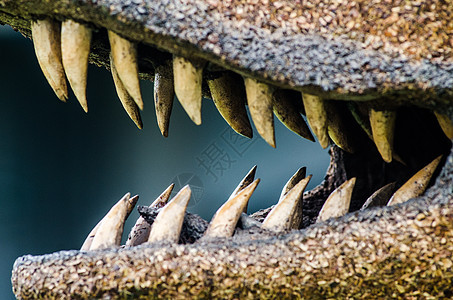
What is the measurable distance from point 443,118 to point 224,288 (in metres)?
0.44

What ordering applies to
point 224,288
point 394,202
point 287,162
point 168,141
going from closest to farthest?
point 224,288 < point 394,202 < point 287,162 < point 168,141

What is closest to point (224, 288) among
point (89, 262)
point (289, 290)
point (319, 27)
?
point (289, 290)

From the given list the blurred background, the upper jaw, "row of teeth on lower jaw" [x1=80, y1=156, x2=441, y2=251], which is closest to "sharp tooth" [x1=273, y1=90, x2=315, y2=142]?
"row of teeth on lower jaw" [x1=80, y1=156, x2=441, y2=251]

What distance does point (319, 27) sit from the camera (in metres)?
0.88

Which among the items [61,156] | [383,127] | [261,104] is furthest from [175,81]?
[61,156]

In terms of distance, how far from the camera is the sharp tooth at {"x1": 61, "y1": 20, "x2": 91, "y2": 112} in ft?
3.02

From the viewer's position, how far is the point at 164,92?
3.80ft

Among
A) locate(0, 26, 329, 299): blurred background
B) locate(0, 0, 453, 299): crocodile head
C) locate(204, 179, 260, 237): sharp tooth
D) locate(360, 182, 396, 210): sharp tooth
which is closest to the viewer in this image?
locate(0, 0, 453, 299): crocodile head

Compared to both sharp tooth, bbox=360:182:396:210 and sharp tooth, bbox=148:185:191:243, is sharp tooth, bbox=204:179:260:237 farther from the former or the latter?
sharp tooth, bbox=360:182:396:210

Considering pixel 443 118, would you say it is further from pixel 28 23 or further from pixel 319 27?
pixel 28 23

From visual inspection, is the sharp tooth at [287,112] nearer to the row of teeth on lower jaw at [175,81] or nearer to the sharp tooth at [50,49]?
the row of teeth on lower jaw at [175,81]

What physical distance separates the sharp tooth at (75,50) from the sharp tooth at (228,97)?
289 mm

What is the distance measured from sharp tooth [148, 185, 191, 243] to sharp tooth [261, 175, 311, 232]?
0.14 m

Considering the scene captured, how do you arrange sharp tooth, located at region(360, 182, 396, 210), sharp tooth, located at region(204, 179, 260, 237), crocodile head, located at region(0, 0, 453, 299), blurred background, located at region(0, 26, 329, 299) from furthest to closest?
1. blurred background, located at region(0, 26, 329, 299)
2. sharp tooth, located at region(360, 182, 396, 210)
3. sharp tooth, located at region(204, 179, 260, 237)
4. crocodile head, located at region(0, 0, 453, 299)
